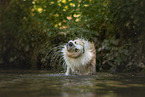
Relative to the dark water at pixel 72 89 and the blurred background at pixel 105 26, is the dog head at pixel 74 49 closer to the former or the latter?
the blurred background at pixel 105 26

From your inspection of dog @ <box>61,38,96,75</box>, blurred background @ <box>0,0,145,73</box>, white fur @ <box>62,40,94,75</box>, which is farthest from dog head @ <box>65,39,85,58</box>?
blurred background @ <box>0,0,145,73</box>

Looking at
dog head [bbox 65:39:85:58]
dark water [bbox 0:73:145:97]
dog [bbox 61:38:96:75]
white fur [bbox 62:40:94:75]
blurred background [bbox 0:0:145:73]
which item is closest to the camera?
dark water [bbox 0:73:145:97]

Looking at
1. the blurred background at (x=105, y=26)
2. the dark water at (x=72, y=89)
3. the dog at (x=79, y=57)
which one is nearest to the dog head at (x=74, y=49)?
the dog at (x=79, y=57)

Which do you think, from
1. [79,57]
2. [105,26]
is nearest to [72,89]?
[79,57]

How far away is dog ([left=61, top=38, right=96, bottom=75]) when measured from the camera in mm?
6133

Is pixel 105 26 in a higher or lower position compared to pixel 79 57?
higher

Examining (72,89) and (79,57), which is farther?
(79,57)

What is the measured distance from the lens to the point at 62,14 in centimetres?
741

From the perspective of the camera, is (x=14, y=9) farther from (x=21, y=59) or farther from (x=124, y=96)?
(x=124, y=96)

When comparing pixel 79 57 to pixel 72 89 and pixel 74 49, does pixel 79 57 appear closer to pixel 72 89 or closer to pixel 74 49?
pixel 74 49

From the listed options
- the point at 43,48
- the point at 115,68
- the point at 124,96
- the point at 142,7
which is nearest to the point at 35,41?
the point at 43,48

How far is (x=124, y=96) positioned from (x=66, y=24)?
469 cm

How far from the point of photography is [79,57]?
627cm

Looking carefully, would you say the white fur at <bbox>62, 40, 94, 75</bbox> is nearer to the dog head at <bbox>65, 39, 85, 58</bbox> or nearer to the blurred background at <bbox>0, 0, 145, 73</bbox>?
the dog head at <bbox>65, 39, 85, 58</bbox>
